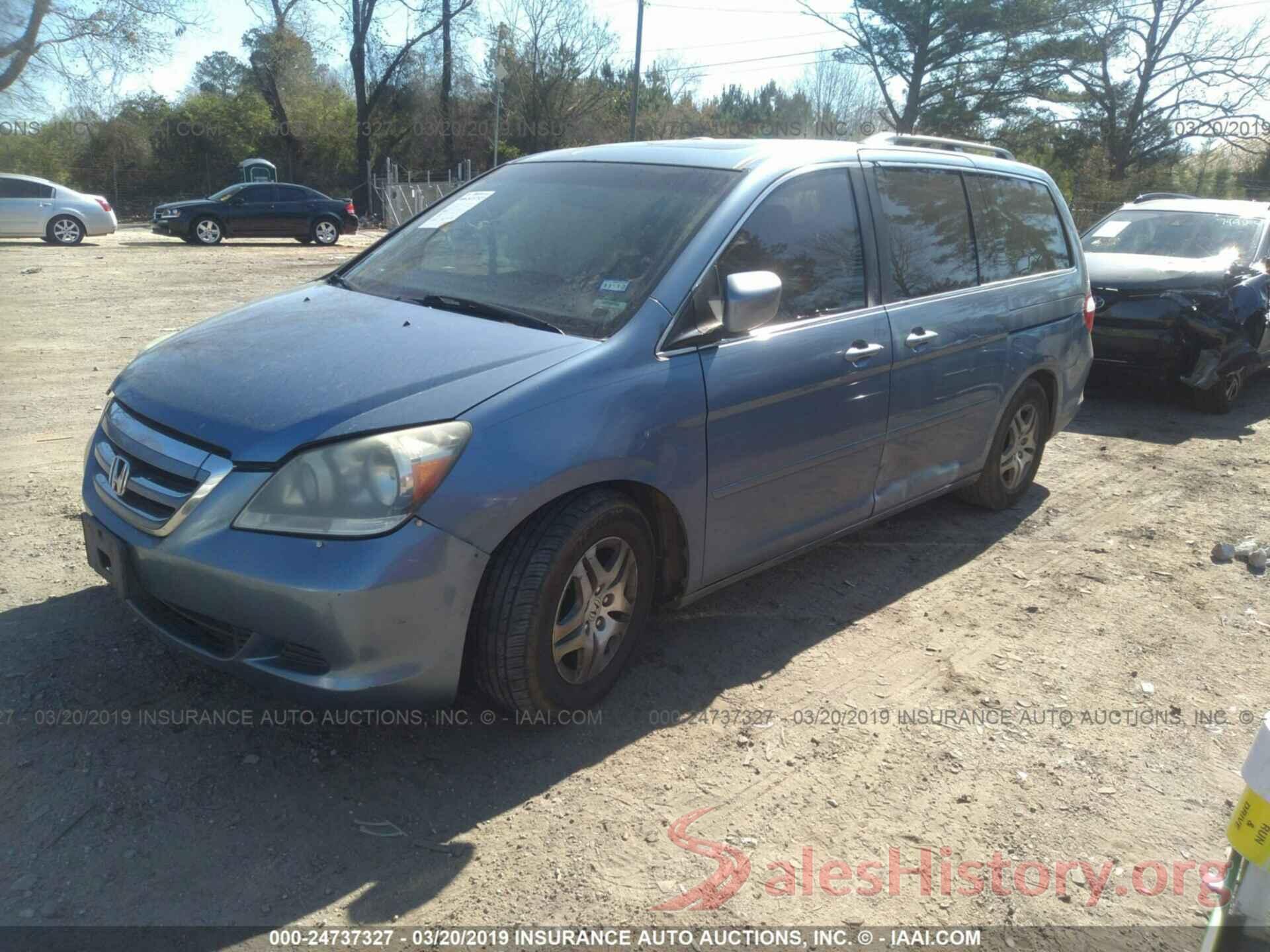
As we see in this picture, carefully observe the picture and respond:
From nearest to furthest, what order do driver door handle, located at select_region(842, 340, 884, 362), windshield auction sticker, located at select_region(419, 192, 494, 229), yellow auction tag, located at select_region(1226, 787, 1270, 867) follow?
yellow auction tag, located at select_region(1226, 787, 1270, 867), driver door handle, located at select_region(842, 340, 884, 362), windshield auction sticker, located at select_region(419, 192, 494, 229)

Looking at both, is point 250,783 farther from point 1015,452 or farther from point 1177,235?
point 1177,235

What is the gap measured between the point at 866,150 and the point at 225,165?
3730 cm

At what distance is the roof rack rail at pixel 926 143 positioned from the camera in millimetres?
4977

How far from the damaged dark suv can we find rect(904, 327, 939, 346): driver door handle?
4.50 m

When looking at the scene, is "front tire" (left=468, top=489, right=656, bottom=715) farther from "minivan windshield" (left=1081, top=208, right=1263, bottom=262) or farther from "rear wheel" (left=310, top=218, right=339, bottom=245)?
"rear wheel" (left=310, top=218, right=339, bottom=245)

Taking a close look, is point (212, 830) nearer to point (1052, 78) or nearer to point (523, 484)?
point (523, 484)

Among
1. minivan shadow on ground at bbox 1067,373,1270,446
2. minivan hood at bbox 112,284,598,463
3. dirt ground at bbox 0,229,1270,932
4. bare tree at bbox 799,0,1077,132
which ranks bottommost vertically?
dirt ground at bbox 0,229,1270,932

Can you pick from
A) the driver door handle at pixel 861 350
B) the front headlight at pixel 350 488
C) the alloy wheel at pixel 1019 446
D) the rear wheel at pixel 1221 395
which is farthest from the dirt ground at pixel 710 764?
the rear wheel at pixel 1221 395

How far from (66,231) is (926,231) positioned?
2058 centimetres

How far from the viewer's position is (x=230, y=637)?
2.88 metres

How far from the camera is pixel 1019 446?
5.58m

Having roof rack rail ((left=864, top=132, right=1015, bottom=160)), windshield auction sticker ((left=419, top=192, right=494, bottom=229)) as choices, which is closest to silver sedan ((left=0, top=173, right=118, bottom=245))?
windshield auction sticker ((left=419, top=192, right=494, bottom=229))

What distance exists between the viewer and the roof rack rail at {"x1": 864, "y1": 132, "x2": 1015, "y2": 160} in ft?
16.3

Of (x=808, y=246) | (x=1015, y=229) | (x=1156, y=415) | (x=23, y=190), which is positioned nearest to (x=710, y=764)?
(x=808, y=246)
